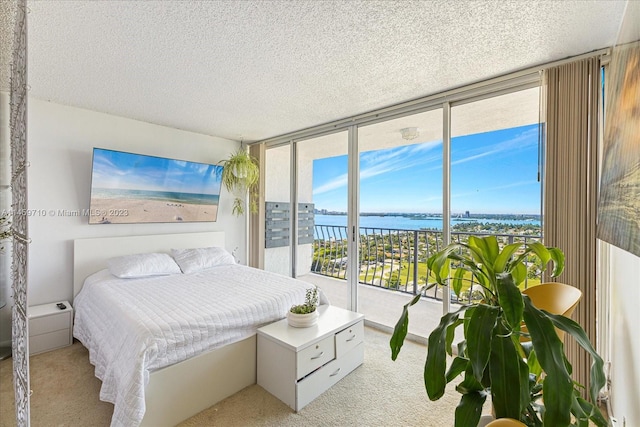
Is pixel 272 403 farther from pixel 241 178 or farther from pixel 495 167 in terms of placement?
pixel 495 167

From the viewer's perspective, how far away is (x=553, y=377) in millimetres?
814

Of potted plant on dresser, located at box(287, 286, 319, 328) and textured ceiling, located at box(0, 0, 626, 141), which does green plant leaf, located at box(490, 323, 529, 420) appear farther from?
textured ceiling, located at box(0, 0, 626, 141)

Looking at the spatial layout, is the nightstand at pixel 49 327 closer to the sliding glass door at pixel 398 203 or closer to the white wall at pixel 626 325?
the sliding glass door at pixel 398 203

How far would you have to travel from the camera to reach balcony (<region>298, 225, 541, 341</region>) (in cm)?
387

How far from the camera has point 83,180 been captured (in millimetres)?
3236

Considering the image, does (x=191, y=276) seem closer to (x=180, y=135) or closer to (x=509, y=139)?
(x=180, y=135)

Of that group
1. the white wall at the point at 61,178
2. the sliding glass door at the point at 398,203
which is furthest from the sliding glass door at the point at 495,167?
the white wall at the point at 61,178

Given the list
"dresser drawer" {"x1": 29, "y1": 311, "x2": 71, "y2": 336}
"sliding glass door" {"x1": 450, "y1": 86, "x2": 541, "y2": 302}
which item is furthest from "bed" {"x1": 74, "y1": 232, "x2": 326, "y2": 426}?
"sliding glass door" {"x1": 450, "y1": 86, "x2": 541, "y2": 302}

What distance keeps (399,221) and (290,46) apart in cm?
258

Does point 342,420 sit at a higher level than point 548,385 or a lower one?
lower

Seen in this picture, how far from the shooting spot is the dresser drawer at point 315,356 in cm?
200

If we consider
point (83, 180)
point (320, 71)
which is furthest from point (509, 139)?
point (83, 180)

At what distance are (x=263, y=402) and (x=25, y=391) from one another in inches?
52.4

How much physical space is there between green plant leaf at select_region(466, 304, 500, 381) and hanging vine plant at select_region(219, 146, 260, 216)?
3.69 meters
